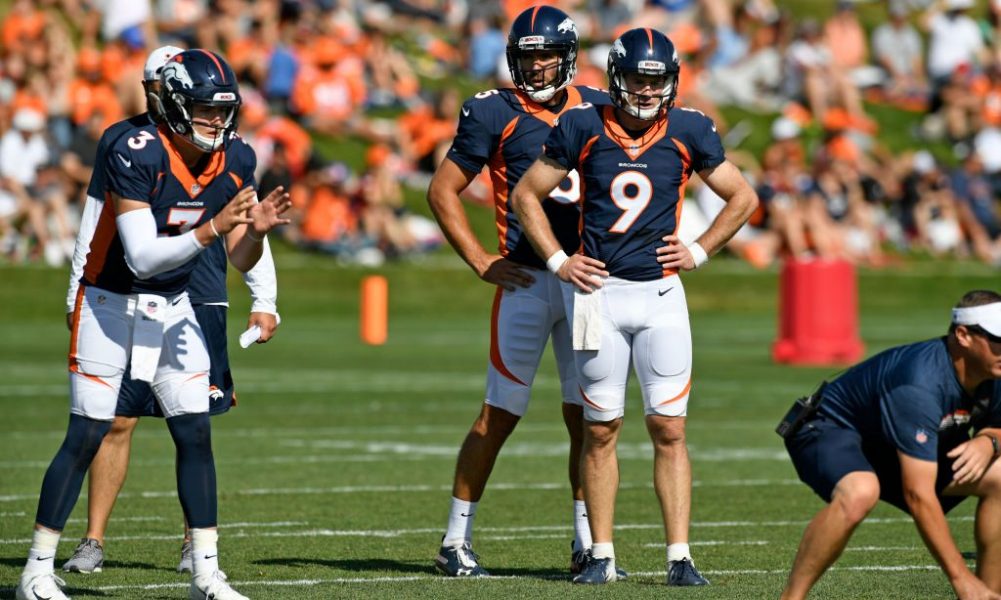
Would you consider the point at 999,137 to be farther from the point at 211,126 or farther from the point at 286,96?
the point at 211,126

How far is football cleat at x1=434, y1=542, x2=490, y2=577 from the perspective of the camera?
8078 millimetres

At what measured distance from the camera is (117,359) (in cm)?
719

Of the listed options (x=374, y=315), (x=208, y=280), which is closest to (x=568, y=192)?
(x=208, y=280)

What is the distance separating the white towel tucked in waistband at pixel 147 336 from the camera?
23.4 ft

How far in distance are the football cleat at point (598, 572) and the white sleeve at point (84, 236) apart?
7.60 ft

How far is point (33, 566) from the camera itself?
7062 millimetres

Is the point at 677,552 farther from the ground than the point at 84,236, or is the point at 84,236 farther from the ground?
the point at 84,236

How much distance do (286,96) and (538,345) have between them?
18605 mm

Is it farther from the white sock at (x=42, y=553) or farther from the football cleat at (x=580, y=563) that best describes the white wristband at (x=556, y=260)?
the white sock at (x=42, y=553)

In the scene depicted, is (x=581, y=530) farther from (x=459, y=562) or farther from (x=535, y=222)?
(x=535, y=222)

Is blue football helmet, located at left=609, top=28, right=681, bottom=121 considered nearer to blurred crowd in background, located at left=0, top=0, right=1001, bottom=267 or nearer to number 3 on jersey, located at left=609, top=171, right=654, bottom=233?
number 3 on jersey, located at left=609, top=171, right=654, bottom=233

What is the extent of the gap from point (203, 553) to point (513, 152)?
2385mm

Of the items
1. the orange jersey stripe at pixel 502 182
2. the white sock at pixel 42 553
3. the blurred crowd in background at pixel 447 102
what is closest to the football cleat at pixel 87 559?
the white sock at pixel 42 553

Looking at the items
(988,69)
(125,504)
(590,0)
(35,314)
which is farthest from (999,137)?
(125,504)
